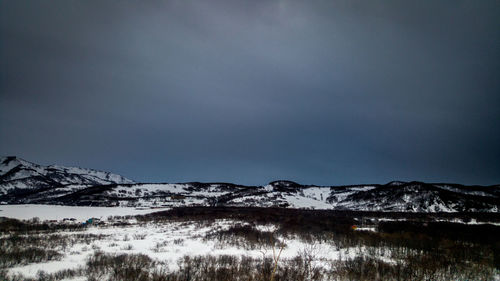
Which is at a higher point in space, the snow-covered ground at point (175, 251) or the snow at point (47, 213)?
the snow-covered ground at point (175, 251)

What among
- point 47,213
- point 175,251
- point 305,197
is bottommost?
point 305,197

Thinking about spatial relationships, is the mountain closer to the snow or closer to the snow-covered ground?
the snow-covered ground

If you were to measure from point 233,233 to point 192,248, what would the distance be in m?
6.92

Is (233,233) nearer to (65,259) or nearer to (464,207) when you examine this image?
(65,259)

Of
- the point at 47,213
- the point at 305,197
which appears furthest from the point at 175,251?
the point at 305,197

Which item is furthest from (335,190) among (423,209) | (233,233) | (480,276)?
(480,276)

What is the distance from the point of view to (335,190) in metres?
128

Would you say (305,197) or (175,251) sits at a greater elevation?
(175,251)

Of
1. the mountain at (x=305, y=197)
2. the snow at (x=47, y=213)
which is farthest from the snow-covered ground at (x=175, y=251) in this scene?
the snow at (x=47, y=213)

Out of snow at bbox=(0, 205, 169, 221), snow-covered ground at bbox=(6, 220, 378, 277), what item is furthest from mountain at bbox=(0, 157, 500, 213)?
snow at bbox=(0, 205, 169, 221)

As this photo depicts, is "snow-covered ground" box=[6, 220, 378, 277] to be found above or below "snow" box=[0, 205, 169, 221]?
above

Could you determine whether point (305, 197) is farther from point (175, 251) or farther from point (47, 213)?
point (175, 251)

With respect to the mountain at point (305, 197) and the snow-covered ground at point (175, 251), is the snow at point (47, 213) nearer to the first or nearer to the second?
the snow-covered ground at point (175, 251)

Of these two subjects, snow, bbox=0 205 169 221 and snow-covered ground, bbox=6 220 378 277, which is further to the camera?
snow, bbox=0 205 169 221
